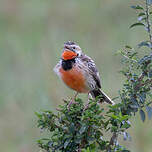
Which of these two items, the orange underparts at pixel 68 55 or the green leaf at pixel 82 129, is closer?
the green leaf at pixel 82 129

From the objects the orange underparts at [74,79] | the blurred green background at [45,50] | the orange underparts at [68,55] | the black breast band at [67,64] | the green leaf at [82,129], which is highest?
the blurred green background at [45,50]

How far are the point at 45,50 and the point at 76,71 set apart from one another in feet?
7.90

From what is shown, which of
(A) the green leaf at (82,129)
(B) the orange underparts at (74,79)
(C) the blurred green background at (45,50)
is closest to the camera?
(A) the green leaf at (82,129)

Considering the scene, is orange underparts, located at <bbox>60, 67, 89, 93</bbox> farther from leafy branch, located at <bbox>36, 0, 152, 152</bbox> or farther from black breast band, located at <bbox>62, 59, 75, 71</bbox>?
leafy branch, located at <bbox>36, 0, 152, 152</bbox>

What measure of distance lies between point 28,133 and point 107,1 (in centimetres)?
330

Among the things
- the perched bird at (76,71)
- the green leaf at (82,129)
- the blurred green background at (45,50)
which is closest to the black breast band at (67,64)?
the perched bird at (76,71)

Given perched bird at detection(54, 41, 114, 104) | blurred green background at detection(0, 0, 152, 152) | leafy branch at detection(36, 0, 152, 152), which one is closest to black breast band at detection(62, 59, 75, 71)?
perched bird at detection(54, 41, 114, 104)

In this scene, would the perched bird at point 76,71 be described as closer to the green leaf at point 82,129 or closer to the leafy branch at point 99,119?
the leafy branch at point 99,119

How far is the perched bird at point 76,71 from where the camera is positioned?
17.5 feet

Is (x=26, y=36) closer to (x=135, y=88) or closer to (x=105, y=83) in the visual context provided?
(x=105, y=83)

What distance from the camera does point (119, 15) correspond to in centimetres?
872

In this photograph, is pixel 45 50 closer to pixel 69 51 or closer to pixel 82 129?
pixel 69 51

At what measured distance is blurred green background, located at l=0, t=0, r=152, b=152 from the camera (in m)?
6.77

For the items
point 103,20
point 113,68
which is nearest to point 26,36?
point 103,20
